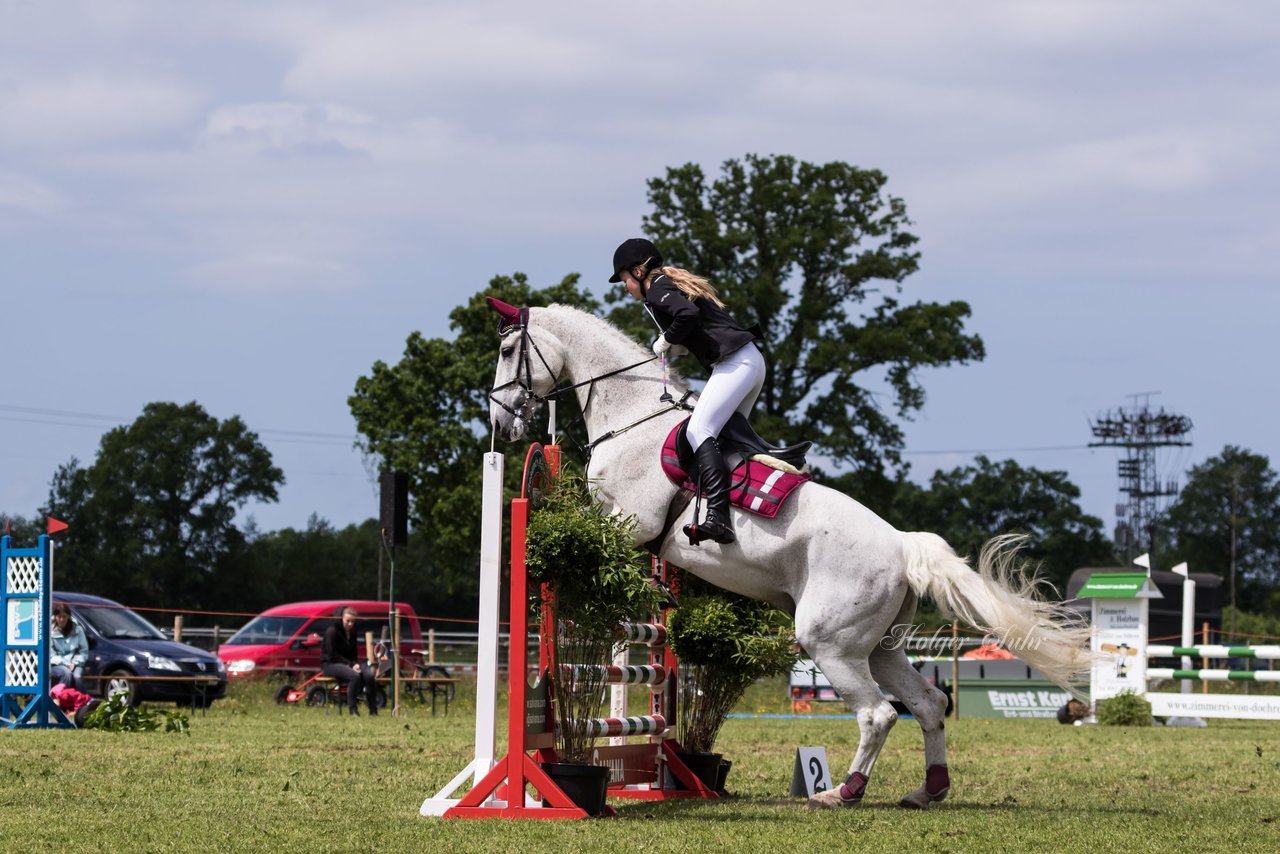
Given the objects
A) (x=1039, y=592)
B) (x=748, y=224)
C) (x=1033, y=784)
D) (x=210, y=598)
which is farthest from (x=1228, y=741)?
(x=210, y=598)

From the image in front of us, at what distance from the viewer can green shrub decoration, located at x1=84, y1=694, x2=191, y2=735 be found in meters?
11.6

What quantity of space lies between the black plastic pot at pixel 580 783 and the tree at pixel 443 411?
26.1 m

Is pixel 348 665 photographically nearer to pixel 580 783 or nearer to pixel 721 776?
pixel 721 776

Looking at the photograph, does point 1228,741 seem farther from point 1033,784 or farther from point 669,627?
point 669,627

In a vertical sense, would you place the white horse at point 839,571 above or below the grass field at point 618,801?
above

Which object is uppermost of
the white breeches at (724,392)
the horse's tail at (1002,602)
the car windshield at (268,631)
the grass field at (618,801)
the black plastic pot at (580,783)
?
the white breeches at (724,392)

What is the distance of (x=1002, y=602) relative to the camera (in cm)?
612

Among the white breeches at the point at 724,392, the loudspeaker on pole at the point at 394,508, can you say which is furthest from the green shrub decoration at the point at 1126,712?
the white breeches at the point at 724,392

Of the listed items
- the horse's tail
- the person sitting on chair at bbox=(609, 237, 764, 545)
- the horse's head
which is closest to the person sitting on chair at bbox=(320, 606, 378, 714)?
the horse's head

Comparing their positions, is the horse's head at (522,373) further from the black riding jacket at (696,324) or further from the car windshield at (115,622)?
the car windshield at (115,622)

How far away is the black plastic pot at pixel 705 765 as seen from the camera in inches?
280

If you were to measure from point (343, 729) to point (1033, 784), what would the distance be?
6222 millimetres

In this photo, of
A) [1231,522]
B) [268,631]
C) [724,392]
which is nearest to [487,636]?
[724,392]

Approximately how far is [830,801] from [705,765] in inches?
43.7
